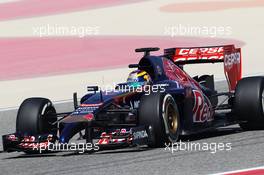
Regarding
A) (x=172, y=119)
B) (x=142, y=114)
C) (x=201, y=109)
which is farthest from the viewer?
(x=201, y=109)

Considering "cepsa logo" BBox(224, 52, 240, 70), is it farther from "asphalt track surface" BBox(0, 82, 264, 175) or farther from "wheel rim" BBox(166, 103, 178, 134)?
"wheel rim" BBox(166, 103, 178, 134)

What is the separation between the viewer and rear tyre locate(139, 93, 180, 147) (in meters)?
10.9

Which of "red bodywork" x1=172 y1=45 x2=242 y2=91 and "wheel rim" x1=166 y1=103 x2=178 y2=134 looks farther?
"red bodywork" x1=172 y1=45 x2=242 y2=91

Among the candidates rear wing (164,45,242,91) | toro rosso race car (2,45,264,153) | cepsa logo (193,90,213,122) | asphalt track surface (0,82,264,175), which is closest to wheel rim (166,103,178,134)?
toro rosso race car (2,45,264,153)

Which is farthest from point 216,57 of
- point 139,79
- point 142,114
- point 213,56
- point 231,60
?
point 142,114

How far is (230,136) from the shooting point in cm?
1205

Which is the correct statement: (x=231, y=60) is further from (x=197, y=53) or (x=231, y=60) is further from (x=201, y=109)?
(x=201, y=109)

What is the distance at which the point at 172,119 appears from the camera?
452 inches

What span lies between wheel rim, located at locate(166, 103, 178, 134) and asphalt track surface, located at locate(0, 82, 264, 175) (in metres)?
0.44

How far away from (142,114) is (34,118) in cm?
165

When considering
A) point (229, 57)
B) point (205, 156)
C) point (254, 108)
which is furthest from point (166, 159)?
point (229, 57)

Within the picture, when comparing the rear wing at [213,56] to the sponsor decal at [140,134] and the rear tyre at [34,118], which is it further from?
the sponsor decal at [140,134]

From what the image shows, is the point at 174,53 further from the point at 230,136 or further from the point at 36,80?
the point at 36,80

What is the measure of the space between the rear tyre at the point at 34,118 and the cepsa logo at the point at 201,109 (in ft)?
6.32
